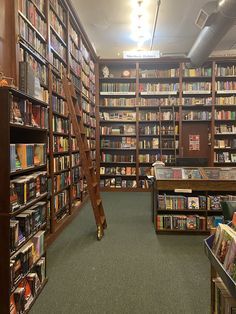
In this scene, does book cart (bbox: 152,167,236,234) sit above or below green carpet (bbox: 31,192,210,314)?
above

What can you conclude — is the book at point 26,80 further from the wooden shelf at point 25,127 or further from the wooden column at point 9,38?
the wooden shelf at point 25,127

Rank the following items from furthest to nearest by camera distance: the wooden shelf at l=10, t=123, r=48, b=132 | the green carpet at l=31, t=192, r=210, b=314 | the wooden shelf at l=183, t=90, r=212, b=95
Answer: the wooden shelf at l=183, t=90, r=212, b=95 < the green carpet at l=31, t=192, r=210, b=314 < the wooden shelf at l=10, t=123, r=48, b=132

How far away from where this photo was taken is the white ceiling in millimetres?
4484

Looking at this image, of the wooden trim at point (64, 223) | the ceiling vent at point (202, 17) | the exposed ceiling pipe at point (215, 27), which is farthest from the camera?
the ceiling vent at point (202, 17)

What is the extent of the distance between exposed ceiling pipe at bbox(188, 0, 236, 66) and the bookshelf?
316 centimetres

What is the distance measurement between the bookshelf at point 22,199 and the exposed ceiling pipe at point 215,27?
3.16m

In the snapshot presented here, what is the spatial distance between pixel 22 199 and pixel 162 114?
5484 millimetres

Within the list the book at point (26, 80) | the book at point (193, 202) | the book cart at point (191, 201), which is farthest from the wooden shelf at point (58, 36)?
the book at point (193, 202)

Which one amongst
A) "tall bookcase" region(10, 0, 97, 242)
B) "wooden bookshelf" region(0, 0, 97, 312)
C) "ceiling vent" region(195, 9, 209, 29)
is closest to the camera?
"wooden bookshelf" region(0, 0, 97, 312)

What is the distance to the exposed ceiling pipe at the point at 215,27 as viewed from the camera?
3.76 m

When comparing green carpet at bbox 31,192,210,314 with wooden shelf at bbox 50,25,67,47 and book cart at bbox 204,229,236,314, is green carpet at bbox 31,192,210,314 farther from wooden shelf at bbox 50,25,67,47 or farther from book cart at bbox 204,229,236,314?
wooden shelf at bbox 50,25,67,47

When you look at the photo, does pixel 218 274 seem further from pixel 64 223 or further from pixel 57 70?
pixel 57 70

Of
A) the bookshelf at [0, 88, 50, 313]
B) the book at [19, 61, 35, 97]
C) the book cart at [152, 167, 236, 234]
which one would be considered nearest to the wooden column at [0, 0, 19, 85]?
the book at [19, 61, 35, 97]

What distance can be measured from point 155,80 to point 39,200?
18.3 ft
